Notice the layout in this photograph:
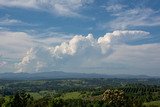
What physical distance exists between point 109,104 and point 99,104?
2010 cm

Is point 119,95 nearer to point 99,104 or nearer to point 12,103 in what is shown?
point 99,104

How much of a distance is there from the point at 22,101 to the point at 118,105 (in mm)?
63440

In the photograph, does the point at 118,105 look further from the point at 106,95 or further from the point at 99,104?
the point at 99,104

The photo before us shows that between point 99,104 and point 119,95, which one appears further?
point 99,104

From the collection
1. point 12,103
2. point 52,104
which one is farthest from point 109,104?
point 12,103

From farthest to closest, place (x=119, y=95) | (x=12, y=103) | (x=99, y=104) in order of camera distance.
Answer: (x=99, y=104)
(x=12, y=103)
(x=119, y=95)

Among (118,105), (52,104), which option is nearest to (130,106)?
(118,105)

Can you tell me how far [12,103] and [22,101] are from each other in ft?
59.4

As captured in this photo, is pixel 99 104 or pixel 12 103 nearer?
pixel 12 103

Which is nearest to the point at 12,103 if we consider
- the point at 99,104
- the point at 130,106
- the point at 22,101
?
the point at 22,101

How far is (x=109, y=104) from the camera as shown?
175m

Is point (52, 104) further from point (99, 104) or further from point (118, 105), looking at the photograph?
point (118, 105)

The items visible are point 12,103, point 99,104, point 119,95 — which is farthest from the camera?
point 99,104

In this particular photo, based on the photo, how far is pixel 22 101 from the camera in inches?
7830
